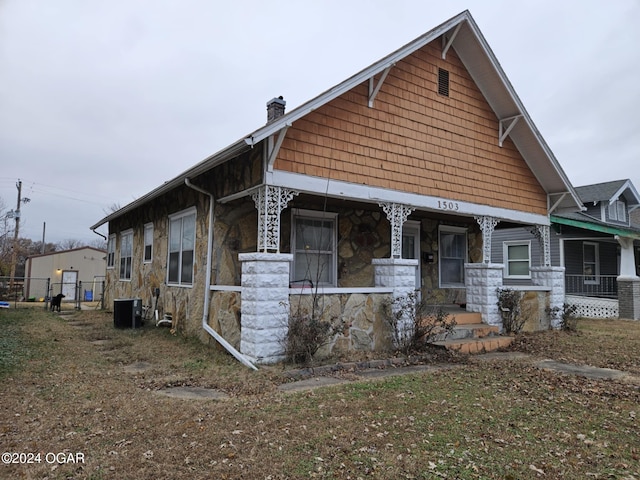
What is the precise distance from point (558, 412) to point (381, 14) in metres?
12.0

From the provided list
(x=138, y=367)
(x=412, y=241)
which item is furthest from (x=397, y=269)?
(x=138, y=367)

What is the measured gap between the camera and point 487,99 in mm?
9844

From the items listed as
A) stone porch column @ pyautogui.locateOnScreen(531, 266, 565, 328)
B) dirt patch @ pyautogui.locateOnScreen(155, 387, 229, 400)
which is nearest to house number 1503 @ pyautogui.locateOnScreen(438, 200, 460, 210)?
stone porch column @ pyautogui.locateOnScreen(531, 266, 565, 328)

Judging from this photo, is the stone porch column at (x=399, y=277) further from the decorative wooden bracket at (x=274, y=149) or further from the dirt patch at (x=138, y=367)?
the dirt patch at (x=138, y=367)

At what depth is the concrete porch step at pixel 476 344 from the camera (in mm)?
7641

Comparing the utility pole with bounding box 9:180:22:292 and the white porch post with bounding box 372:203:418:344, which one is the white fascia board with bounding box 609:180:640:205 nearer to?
the white porch post with bounding box 372:203:418:344

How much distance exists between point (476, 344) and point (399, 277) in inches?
76.7

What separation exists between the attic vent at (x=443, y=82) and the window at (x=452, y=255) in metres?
3.77

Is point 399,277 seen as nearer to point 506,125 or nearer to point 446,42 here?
point 506,125

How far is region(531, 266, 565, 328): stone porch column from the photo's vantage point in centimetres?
1050

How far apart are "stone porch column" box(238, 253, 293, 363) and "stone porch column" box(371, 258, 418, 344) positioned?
83.5 inches

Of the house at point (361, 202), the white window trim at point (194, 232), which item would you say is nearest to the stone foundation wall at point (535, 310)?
the house at point (361, 202)

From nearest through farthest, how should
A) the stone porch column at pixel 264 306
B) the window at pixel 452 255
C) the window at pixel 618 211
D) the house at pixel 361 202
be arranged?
the stone porch column at pixel 264 306
the house at pixel 361 202
the window at pixel 452 255
the window at pixel 618 211

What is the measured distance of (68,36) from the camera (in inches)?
390
